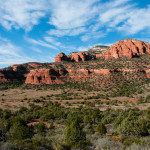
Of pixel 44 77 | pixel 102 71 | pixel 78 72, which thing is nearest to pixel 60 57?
pixel 44 77

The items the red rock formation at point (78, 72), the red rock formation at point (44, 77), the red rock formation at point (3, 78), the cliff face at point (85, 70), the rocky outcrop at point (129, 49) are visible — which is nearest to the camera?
the cliff face at point (85, 70)

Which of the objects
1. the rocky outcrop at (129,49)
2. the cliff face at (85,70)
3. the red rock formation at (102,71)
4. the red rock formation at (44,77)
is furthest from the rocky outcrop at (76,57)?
the red rock formation at (102,71)

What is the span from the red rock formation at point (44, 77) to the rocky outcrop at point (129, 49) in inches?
1779

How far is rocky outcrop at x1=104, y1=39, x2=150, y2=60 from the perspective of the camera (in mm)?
87694

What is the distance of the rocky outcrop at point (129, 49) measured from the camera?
8769 cm

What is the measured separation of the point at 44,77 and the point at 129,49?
6805 centimetres

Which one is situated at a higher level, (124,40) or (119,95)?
(124,40)

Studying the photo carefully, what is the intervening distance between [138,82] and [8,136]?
5991 centimetres

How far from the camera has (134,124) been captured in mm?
11148

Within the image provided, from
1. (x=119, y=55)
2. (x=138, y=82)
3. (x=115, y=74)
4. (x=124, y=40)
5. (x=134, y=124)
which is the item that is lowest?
(x=134, y=124)

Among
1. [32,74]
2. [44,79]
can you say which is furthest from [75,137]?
[32,74]

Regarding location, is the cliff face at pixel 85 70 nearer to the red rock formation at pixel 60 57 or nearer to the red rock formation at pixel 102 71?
the red rock formation at pixel 102 71

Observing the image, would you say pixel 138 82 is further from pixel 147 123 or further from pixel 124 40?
pixel 124 40

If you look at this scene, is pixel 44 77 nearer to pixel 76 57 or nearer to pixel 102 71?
pixel 102 71
